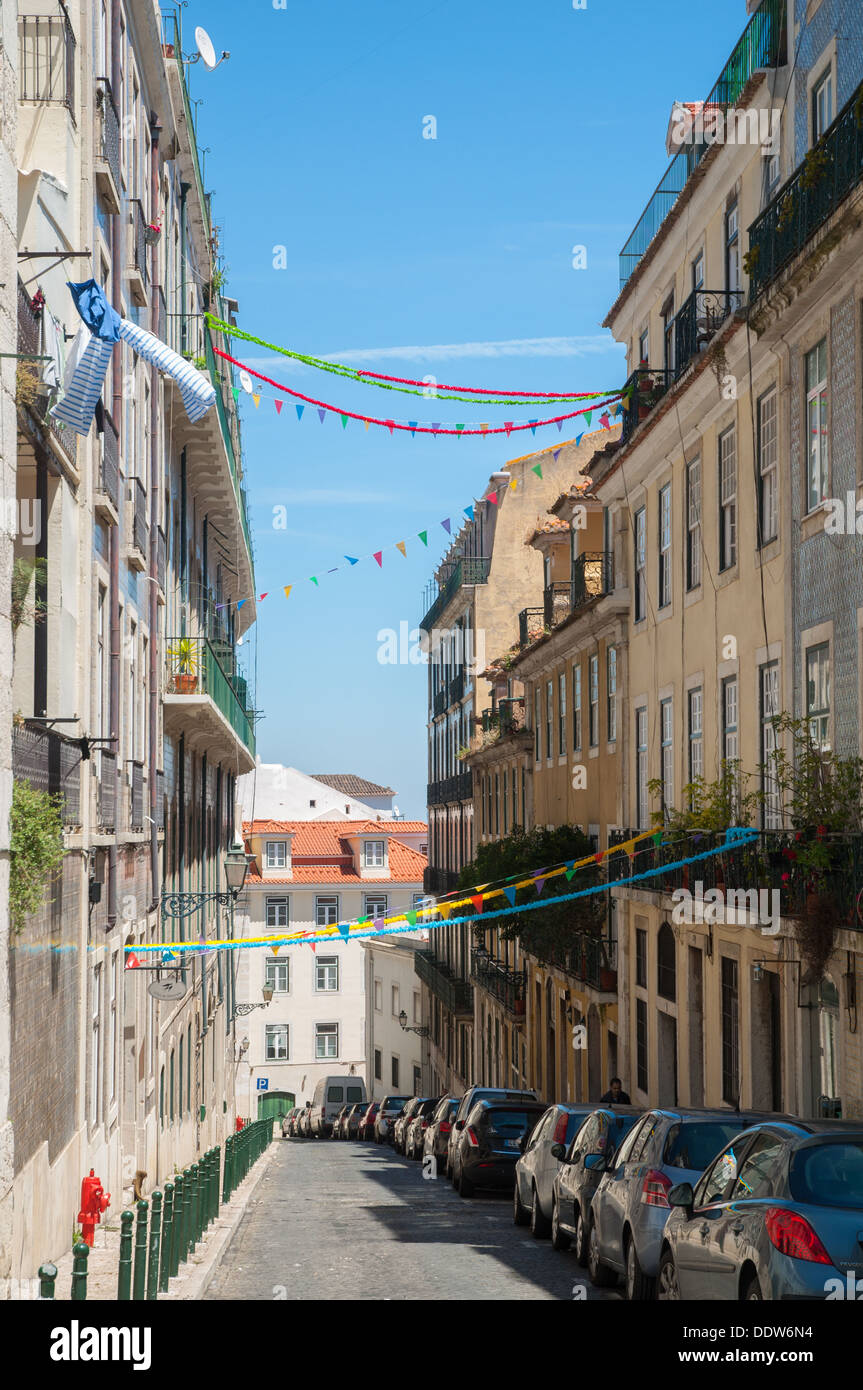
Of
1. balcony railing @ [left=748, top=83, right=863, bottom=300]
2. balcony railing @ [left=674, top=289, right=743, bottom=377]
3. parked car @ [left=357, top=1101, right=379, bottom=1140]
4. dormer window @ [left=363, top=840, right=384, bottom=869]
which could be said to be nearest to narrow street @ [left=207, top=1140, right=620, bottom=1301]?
balcony railing @ [left=748, top=83, right=863, bottom=300]

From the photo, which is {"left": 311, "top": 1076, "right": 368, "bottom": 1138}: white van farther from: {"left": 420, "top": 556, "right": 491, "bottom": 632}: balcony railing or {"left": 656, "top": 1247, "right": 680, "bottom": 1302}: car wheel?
{"left": 656, "top": 1247, "right": 680, "bottom": 1302}: car wheel

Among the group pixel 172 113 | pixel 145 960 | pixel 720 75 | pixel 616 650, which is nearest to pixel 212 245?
pixel 172 113

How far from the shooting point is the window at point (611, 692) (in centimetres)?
2883

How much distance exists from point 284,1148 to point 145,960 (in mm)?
23847

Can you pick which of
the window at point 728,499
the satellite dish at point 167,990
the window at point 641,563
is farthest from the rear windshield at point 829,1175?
the window at point 641,563

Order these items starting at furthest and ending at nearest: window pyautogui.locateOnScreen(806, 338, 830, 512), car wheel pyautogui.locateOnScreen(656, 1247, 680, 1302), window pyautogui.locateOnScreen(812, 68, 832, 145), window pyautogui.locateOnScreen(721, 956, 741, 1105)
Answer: window pyautogui.locateOnScreen(721, 956, 741, 1105), window pyautogui.locateOnScreen(812, 68, 832, 145), window pyautogui.locateOnScreen(806, 338, 830, 512), car wheel pyautogui.locateOnScreen(656, 1247, 680, 1302)

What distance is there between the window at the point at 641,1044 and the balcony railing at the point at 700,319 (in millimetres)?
9929

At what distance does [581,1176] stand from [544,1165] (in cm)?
244

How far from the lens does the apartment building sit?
12734mm

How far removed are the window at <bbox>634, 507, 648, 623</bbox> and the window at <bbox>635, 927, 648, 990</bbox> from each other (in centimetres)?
497

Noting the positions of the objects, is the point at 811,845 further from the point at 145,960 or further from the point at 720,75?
the point at 720,75

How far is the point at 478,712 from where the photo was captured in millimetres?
50688

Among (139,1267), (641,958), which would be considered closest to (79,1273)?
(139,1267)

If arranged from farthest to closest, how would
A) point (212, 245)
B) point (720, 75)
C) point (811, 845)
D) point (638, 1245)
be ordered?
1. point (212, 245)
2. point (720, 75)
3. point (811, 845)
4. point (638, 1245)
